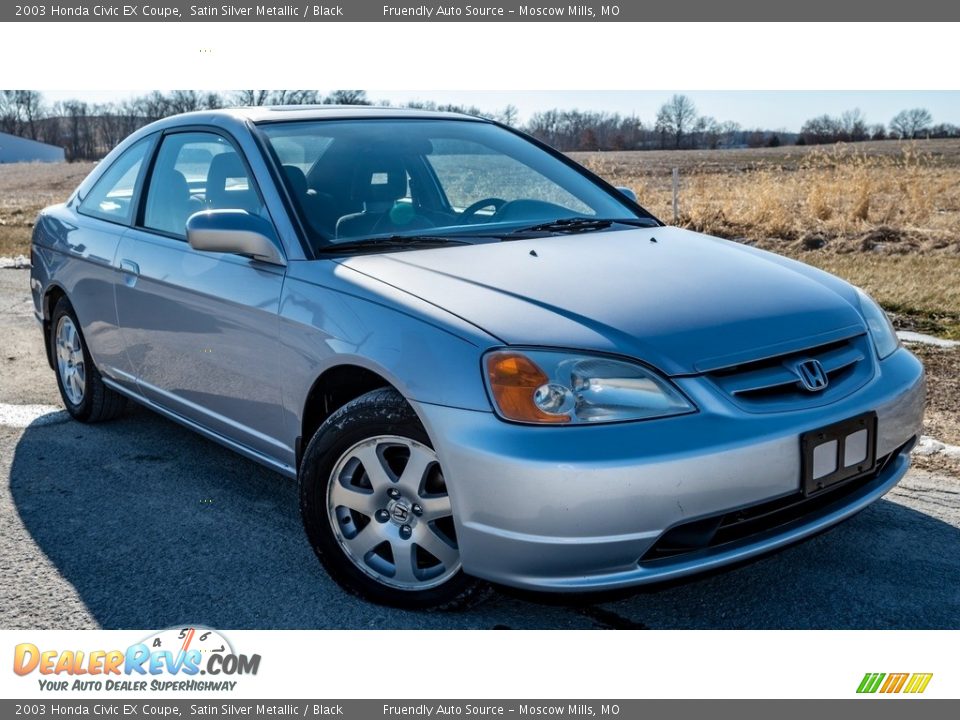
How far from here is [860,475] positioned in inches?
115

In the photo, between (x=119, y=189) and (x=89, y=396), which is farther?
(x=89, y=396)

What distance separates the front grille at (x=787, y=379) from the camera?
8.85ft

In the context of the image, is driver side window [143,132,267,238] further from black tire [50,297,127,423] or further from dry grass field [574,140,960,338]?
dry grass field [574,140,960,338]

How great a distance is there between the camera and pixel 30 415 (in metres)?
5.39

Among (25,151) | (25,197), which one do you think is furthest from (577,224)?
(25,151)

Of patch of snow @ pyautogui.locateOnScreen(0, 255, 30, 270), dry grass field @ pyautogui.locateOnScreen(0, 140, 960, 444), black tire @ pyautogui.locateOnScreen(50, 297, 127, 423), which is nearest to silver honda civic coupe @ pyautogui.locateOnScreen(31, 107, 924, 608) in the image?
black tire @ pyautogui.locateOnScreen(50, 297, 127, 423)

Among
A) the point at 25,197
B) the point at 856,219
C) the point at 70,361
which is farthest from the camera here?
the point at 25,197

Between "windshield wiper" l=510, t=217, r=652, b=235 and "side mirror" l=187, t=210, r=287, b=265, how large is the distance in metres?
0.90

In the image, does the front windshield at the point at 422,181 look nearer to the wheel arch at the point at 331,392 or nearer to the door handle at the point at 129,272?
the wheel arch at the point at 331,392

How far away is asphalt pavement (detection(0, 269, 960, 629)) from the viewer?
119 inches

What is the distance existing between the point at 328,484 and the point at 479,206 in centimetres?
143

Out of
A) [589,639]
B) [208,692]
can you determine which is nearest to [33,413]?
[208,692]

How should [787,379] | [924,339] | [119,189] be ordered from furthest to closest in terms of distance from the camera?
[924,339] → [119,189] → [787,379]

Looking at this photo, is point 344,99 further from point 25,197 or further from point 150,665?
point 150,665
